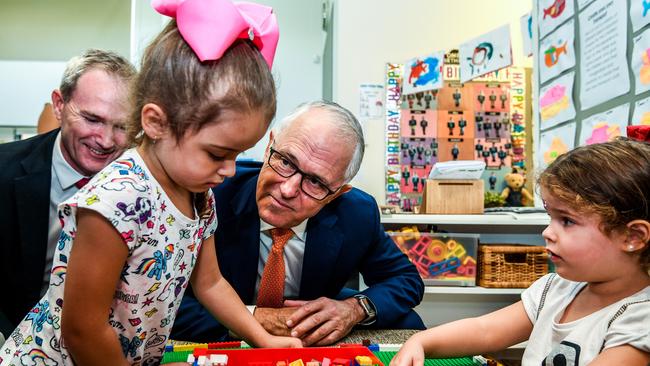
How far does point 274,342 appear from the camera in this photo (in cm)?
114

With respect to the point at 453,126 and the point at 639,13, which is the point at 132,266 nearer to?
the point at 639,13

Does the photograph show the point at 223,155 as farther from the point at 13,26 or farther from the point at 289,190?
the point at 13,26

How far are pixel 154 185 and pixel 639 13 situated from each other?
5.50 ft

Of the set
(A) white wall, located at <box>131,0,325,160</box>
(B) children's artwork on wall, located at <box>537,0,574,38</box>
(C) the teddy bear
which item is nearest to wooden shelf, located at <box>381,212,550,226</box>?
(C) the teddy bear

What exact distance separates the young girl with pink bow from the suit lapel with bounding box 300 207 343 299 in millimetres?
607

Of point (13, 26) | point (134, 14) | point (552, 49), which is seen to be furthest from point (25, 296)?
point (13, 26)

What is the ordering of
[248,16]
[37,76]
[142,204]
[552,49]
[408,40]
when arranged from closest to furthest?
[142,204]
[248,16]
[552,49]
[408,40]
[37,76]

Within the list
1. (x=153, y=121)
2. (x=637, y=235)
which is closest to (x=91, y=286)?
(x=153, y=121)

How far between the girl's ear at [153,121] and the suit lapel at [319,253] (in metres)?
0.74

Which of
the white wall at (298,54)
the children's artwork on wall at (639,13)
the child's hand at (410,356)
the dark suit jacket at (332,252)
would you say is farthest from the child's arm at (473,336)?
the white wall at (298,54)

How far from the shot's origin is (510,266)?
261cm

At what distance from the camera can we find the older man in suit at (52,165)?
4.18ft

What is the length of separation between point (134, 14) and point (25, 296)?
356cm

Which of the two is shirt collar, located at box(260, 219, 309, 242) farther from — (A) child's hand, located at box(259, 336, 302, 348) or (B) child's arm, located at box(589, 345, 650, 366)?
(B) child's arm, located at box(589, 345, 650, 366)
